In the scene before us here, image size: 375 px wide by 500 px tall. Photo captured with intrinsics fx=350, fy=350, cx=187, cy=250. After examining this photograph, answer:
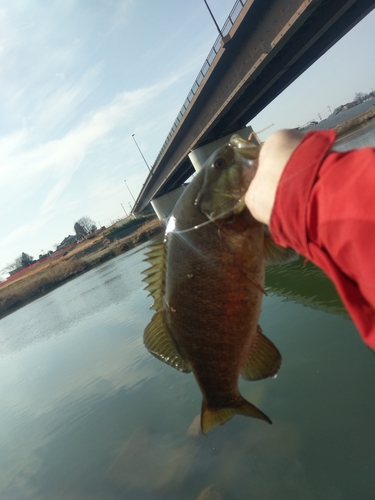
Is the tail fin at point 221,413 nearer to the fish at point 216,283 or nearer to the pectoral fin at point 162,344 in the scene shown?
the fish at point 216,283

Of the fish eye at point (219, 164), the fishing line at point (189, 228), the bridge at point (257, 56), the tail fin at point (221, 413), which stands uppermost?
Answer: the bridge at point (257, 56)

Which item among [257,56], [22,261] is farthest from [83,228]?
[257,56]

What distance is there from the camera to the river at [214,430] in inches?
151

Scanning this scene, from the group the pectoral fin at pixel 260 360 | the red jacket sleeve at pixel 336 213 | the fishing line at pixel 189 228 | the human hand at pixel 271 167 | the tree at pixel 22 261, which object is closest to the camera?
the red jacket sleeve at pixel 336 213

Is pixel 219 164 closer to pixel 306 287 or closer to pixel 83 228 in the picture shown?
pixel 306 287

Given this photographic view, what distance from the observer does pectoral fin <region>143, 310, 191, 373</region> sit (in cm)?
227

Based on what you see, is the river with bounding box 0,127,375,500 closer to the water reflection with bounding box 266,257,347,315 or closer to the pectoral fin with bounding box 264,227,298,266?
the water reflection with bounding box 266,257,347,315

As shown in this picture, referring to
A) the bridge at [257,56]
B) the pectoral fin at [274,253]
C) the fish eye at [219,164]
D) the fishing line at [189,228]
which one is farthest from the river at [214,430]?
the bridge at [257,56]

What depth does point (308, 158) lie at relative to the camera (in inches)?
39.1

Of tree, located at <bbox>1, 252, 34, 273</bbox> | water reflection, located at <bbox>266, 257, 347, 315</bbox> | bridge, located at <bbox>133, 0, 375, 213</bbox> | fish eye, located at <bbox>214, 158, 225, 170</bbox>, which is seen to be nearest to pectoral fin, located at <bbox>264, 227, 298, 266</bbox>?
fish eye, located at <bbox>214, 158, 225, 170</bbox>

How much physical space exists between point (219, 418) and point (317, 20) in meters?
17.7

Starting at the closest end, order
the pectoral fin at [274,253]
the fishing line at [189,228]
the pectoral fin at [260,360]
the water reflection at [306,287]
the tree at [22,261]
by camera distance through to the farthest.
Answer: the fishing line at [189,228] → the pectoral fin at [274,253] → the pectoral fin at [260,360] → the water reflection at [306,287] → the tree at [22,261]

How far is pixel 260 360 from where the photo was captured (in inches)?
87.3

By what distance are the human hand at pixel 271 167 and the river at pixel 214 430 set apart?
3457 millimetres
